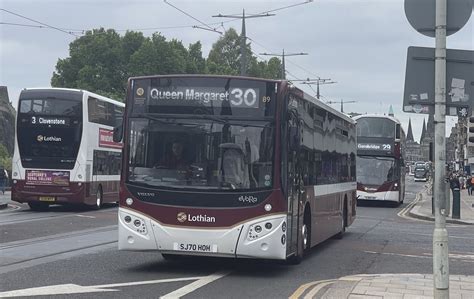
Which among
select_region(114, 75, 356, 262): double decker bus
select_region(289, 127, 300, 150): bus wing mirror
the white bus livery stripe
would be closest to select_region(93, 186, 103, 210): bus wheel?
the white bus livery stripe

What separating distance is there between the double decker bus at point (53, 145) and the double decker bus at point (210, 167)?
12607 millimetres

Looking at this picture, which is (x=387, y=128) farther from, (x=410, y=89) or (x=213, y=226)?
(x=410, y=89)

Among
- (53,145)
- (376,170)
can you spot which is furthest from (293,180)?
(376,170)

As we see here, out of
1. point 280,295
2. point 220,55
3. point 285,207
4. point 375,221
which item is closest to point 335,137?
point 285,207

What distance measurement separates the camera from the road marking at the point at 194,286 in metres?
8.52

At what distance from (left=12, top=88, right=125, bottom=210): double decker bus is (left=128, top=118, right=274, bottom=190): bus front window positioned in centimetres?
1309

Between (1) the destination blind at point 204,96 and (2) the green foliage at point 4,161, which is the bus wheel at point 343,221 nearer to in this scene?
(1) the destination blind at point 204,96

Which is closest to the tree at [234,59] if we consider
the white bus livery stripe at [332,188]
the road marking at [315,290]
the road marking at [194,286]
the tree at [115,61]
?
the tree at [115,61]

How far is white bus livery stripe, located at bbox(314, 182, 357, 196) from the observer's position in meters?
13.2

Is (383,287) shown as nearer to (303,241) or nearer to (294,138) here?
(294,138)

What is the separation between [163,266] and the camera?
11.3 meters

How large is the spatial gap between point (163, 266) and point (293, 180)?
259 cm

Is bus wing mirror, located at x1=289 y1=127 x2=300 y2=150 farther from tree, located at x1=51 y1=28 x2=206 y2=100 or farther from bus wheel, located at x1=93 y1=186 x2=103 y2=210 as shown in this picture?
tree, located at x1=51 y1=28 x2=206 y2=100

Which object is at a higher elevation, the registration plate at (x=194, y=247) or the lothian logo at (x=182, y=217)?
the lothian logo at (x=182, y=217)
